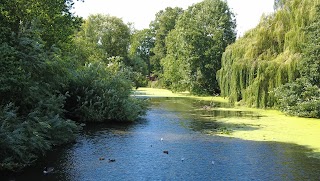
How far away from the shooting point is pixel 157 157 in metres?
11.6

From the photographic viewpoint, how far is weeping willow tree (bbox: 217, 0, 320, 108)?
22.3 meters

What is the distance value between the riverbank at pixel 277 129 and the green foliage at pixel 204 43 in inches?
796

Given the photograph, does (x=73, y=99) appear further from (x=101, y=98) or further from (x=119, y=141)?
(x=119, y=141)

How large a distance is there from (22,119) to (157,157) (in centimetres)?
439

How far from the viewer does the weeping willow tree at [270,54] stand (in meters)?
22.3

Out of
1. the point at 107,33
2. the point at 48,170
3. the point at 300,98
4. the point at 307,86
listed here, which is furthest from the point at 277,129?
the point at 107,33

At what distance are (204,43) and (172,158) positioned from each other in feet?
106

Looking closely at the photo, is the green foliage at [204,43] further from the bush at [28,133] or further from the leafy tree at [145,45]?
the bush at [28,133]

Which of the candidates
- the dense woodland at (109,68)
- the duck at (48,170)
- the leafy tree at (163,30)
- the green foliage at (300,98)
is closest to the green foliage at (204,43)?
the dense woodland at (109,68)

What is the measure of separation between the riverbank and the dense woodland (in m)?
1.52

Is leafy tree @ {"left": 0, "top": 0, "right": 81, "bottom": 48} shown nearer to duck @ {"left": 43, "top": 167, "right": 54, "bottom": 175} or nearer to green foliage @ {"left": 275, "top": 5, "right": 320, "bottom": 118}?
duck @ {"left": 43, "top": 167, "right": 54, "bottom": 175}

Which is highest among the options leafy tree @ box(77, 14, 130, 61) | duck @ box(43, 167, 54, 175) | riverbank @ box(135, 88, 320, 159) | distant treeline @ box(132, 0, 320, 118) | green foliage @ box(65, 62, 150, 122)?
leafy tree @ box(77, 14, 130, 61)

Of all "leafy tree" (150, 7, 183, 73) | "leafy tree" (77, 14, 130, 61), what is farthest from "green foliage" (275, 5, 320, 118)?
"leafy tree" (150, 7, 183, 73)

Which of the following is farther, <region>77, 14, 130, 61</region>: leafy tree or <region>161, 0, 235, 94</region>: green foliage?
<region>77, 14, 130, 61</region>: leafy tree
